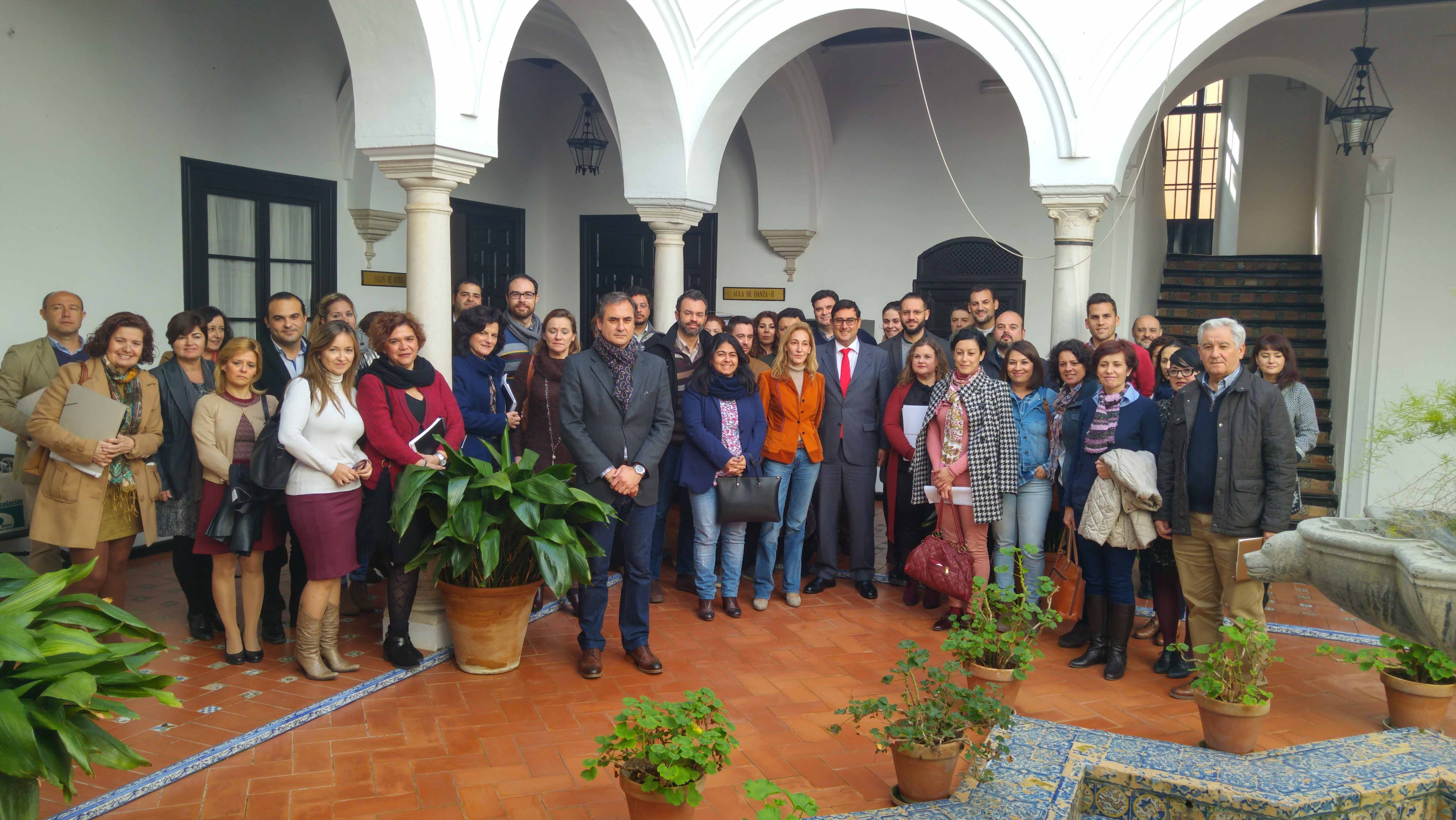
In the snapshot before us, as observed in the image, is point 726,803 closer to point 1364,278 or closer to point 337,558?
point 337,558

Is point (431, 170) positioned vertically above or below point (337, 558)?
above

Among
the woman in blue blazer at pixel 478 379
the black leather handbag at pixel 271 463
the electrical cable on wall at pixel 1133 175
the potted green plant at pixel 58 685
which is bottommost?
the potted green plant at pixel 58 685

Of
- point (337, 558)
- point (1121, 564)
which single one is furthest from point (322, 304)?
point (1121, 564)

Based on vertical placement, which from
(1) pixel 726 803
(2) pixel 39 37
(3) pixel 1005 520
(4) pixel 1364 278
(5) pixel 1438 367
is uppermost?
(2) pixel 39 37

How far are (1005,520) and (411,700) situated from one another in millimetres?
3198

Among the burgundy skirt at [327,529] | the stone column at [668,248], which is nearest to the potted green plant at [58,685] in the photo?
the burgundy skirt at [327,529]

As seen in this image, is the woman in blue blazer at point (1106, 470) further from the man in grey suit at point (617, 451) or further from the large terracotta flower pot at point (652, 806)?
the large terracotta flower pot at point (652, 806)

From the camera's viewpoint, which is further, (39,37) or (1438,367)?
(1438,367)

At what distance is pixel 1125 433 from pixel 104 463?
494 cm

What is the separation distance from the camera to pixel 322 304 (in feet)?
18.9

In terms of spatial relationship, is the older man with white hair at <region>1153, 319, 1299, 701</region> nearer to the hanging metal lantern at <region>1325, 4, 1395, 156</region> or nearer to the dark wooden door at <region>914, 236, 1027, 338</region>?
the hanging metal lantern at <region>1325, 4, 1395, 156</region>

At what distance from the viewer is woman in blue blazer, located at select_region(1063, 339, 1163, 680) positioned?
529 cm

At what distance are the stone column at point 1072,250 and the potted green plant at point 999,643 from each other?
9.87ft

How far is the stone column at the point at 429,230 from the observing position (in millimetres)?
5652
